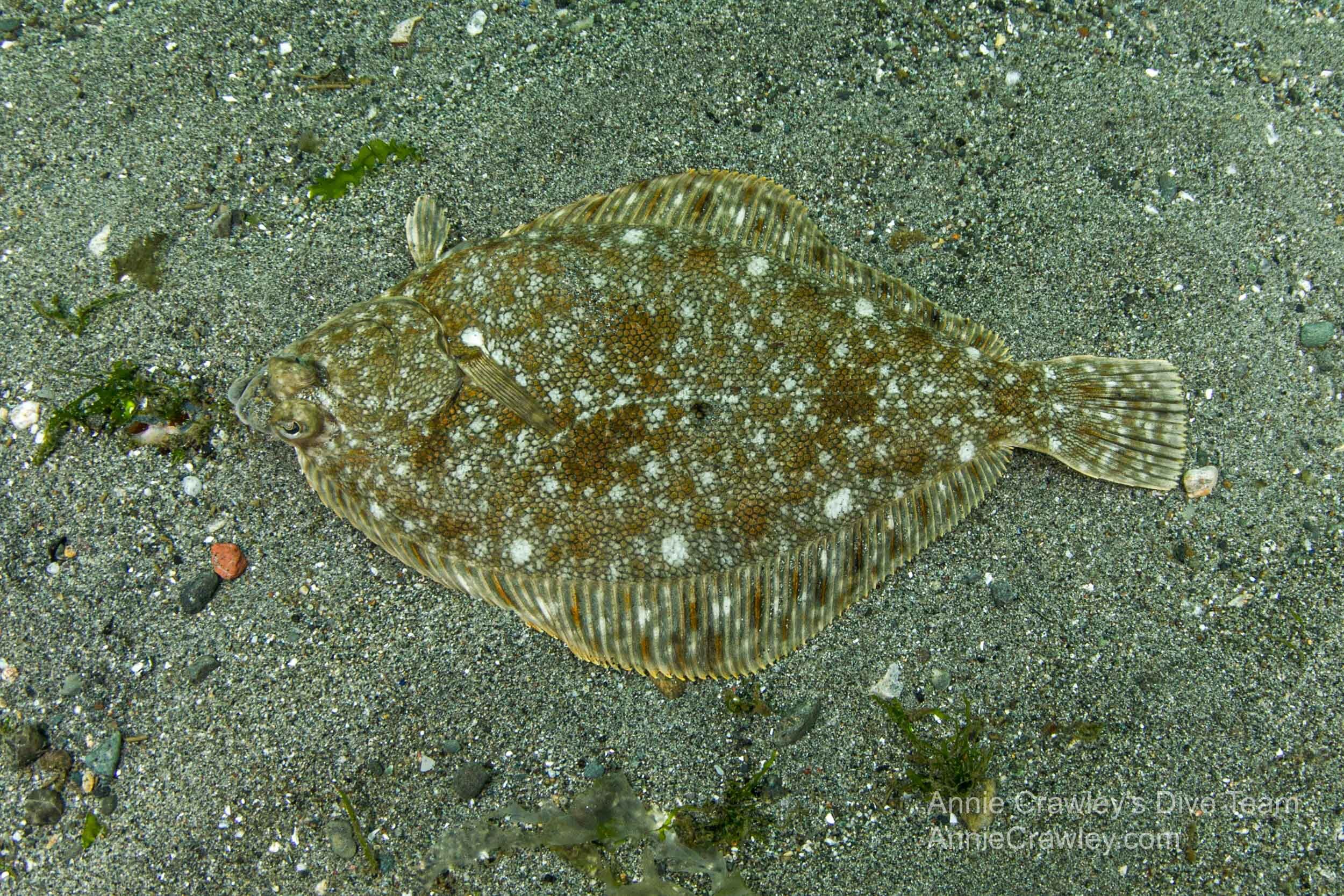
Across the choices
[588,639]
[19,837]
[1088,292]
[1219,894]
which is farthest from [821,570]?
[19,837]

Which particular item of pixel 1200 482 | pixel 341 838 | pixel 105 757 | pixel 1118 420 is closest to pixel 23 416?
pixel 105 757

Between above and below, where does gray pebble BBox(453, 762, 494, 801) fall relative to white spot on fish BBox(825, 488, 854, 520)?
below

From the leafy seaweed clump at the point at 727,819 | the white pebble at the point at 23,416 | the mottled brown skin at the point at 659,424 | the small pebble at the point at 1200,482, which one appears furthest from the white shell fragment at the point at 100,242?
the small pebble at the point at 1200,482

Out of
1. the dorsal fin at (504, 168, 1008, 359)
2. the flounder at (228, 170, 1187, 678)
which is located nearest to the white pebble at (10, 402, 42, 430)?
the flounder at (228, 170, 1187, 678)

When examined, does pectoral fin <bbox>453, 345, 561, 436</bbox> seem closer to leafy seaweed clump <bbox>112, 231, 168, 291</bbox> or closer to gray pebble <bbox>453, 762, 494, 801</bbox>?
gray pebble <bbox>453, 762, 494, 801</bbox>

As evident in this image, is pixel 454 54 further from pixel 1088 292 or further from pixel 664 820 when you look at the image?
pixel 664 820

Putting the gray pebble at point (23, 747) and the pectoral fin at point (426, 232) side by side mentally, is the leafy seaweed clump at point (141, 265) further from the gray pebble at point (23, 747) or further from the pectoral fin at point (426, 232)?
the gray pebble at point (23, 747)
